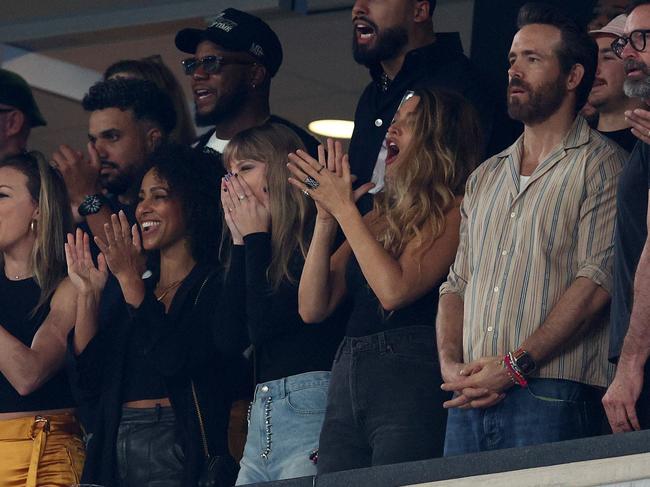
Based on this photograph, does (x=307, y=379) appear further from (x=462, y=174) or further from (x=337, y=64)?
(x=337, y=64)

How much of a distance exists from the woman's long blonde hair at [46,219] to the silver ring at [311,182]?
4.07 ft

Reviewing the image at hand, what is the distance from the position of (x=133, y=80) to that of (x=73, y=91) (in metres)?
2.73

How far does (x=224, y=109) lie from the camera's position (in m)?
5.68

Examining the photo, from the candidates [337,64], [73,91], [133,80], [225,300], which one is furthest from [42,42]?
[225,300]

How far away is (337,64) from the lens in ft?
26.7

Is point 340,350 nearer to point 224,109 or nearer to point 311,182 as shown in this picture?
point 311,182

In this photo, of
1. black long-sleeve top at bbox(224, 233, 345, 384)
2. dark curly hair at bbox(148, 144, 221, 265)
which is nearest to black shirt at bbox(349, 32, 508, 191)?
black long-sleeve top at bbox(224, 233, 345, 384)

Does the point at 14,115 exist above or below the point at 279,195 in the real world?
above

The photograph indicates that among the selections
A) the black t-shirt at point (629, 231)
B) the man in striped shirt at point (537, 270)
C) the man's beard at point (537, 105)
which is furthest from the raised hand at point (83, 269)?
the black t-shirt at point (629, 231)

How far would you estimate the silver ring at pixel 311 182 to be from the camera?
14.7 ft

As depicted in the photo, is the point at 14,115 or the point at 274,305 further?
the point at 14,115

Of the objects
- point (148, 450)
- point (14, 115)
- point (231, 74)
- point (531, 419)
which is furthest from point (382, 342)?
point (14, 115)

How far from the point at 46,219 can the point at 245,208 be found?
95 centimetres

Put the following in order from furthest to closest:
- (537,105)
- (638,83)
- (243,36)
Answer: (243,36) < (537,105) < (638,83)
